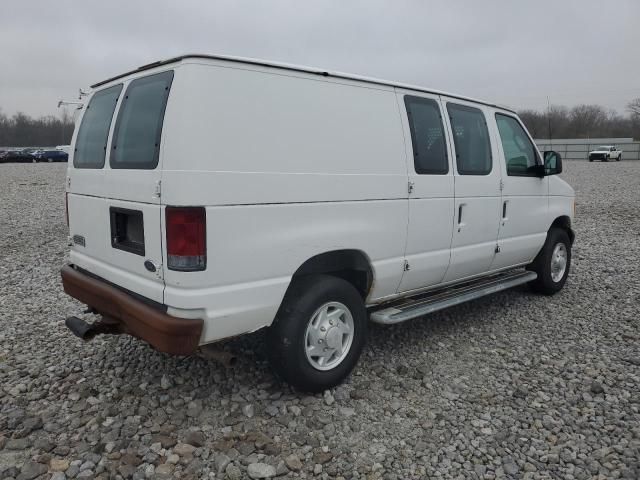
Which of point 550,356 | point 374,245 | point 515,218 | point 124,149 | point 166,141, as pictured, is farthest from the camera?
point 515,218

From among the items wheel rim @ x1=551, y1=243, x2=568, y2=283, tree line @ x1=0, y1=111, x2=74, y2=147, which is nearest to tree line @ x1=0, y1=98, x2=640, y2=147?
tree line @ x1=0, y1=111, x2=74, y2=147

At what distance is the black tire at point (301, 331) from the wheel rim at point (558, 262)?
3.56m

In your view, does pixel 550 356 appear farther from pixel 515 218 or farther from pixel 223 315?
pixel 223 315

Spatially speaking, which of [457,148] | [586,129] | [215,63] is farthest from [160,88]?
[586,129]

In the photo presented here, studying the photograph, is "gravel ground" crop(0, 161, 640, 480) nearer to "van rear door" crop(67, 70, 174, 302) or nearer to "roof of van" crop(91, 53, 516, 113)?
"van rear door" crop(67, 70, 174, 302)

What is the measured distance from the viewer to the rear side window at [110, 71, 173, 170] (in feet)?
10.3

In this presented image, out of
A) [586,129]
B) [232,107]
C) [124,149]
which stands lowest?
[124,149]

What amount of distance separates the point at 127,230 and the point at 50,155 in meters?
53.0

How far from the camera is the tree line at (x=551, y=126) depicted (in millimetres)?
58438

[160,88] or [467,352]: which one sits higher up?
[160,88]

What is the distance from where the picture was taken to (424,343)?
15.5 feet

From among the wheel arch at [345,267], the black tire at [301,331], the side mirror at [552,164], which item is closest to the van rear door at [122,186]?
the black tire at [301,331]

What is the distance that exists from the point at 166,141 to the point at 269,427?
1.92 metres

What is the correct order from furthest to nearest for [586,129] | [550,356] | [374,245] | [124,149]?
1. [586,129]
2. [550,356]
3. [374,245]
4. [124,149]
